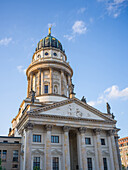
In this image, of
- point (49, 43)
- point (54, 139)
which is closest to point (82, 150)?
point (54, 139)

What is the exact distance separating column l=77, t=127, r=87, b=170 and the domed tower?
11.7m

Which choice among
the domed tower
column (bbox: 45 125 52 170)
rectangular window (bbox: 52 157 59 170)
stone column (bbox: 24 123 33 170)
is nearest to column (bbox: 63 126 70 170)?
rectangular window (bbox: 52 157 59 170)

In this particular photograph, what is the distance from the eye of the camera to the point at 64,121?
124ft

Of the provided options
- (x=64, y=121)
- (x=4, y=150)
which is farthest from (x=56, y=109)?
(x=4, y=150)

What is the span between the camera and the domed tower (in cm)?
4928

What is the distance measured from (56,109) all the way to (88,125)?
740cm

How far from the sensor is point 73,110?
39.5m

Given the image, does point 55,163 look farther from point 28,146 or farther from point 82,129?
point 82,129

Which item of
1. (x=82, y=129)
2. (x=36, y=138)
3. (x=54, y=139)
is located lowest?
(x=54, y=139)

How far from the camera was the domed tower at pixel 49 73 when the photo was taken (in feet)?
162

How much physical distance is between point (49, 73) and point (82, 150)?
75.6ft

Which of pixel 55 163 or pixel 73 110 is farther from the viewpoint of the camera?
pixel 73 110

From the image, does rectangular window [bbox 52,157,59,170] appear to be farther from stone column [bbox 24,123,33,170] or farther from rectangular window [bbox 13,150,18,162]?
rectangular window [bbox 13,150,18,162]

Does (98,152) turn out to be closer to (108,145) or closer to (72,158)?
(108,145)
